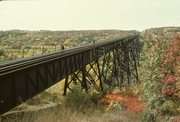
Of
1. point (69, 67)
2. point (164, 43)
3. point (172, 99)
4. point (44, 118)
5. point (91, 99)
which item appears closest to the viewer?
point (44, 118)

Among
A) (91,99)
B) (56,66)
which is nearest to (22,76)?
(56,66)

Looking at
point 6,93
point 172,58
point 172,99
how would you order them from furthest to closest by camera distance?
point 172,99 < point 172,58 < point 6,93

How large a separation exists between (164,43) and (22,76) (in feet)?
24.0

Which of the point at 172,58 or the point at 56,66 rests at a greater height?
the point at 172,58

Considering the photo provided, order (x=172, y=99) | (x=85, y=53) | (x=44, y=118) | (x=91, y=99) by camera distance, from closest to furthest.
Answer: (x=44, y=118)
(x=172, y=99)
(x=91, y=99)
(x=85, y=53)

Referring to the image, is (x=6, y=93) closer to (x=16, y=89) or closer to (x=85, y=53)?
(x=16, y=89)

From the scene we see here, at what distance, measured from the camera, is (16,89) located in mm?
8703

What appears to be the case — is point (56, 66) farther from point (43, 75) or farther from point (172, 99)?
point (172, 99)

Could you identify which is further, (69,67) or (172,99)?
(69,67)

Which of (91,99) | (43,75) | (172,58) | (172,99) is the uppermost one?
(172,58)

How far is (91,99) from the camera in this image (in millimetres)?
16828

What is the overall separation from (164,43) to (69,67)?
6.05 m

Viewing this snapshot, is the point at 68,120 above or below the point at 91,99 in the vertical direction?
above

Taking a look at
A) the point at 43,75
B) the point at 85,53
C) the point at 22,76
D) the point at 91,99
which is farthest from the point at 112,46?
the point at 22,76
